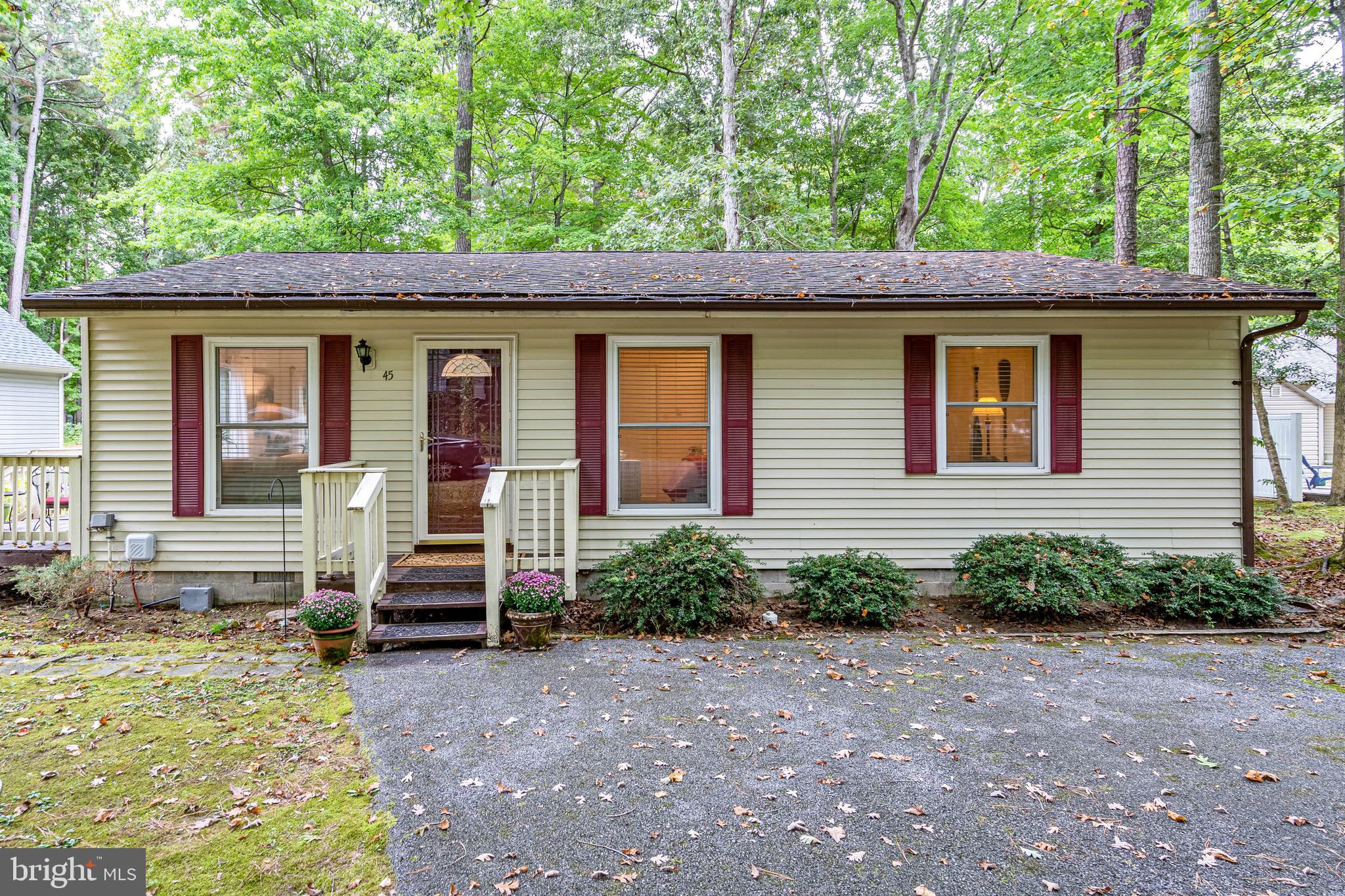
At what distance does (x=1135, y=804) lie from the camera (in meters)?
2.70

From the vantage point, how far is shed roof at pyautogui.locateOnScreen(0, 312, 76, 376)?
12539 mm

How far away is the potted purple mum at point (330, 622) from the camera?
4.32 m

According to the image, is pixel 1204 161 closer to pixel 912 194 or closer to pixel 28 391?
pixel 912 194

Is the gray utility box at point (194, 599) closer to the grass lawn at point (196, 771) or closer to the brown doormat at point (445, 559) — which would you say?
the grass lawn at point (196, 771)

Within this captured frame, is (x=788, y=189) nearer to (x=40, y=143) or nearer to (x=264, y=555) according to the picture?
(x=264, y=555)

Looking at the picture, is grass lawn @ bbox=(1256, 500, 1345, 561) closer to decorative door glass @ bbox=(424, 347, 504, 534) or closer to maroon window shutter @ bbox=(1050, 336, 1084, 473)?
maroon window shutter @ bbox=(1050, 336, 1084, 473)

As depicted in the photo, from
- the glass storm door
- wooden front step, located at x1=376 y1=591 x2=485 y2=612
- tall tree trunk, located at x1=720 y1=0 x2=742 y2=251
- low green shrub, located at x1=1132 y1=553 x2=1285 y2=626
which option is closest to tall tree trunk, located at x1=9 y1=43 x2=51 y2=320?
tall tree trunk, located at x1=720 y1=0 x2=742 y2=251

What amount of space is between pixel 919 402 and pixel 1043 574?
5.96 ft

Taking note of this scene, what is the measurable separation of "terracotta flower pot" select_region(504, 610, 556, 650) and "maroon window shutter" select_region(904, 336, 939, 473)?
3640mm

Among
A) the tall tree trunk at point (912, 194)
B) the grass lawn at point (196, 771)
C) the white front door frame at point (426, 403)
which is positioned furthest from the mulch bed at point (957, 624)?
the tall tree trunk at point (912, 194)

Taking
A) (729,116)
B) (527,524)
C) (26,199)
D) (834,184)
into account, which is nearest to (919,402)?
(527,524)

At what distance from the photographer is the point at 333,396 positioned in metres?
5.92

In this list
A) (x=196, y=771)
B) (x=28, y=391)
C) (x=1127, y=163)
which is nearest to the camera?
(x=196, y=771)

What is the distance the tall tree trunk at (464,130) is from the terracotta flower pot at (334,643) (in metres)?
11.1
